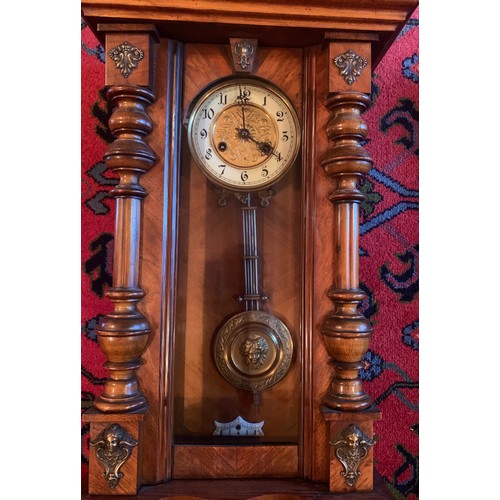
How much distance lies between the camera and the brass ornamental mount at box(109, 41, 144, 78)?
72cm

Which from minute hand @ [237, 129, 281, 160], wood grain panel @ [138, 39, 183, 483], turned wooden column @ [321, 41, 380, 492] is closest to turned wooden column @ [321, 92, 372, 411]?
turned wooden column @ [321, 41, 380, 492]

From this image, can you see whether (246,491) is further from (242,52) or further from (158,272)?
(242,52)

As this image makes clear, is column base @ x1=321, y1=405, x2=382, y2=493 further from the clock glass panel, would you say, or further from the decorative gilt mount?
the decorative gilt mount

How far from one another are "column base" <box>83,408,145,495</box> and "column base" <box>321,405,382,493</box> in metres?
0.31

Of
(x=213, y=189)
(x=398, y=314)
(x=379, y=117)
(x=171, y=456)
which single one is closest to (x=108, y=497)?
(x=171, y=456)

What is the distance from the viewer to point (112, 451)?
Result: 682 mm

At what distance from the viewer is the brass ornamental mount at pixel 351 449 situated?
0.70 meters

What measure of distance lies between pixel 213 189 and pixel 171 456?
47 centimetres

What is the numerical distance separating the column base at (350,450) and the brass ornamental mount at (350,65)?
1.83 feet

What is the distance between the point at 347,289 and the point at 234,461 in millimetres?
351

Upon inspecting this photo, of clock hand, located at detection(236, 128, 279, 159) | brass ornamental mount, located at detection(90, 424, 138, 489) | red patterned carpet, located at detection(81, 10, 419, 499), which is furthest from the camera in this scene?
red patterned carpet, located at detection(81, 10, 419, 499)

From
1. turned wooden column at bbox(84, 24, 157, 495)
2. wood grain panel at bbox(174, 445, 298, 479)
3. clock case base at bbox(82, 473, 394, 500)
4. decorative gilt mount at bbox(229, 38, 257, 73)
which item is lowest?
clock case base at bbox(82, 473, 394, 500)

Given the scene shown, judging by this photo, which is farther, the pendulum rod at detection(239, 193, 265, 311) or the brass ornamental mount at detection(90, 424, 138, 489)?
the pendulum rod at detection(239, 193, 265, 311)

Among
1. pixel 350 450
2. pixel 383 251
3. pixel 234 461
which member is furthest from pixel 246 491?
pixel 383 251
